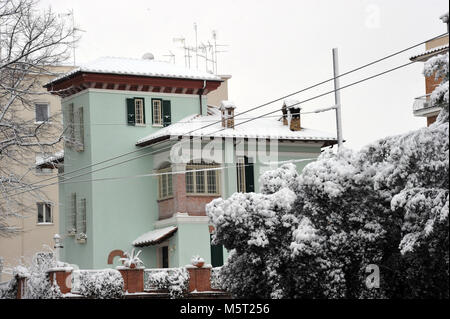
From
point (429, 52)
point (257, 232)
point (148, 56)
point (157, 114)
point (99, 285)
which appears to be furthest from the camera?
point (148, 56)

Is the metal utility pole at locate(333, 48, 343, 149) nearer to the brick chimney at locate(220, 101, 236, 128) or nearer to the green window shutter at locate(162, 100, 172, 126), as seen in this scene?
the brick chimney at locate(220, 101, 236, 128)

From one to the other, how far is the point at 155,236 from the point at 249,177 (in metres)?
5.21

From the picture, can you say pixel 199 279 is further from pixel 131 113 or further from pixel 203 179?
pixel 131 113

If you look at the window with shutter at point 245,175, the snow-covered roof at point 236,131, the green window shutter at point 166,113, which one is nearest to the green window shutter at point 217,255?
the window with shutter at point 245,175

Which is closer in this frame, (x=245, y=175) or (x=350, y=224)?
(x=350, y=224)

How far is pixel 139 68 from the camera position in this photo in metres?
43.8

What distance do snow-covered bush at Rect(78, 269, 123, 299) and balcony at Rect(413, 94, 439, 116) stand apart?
60.3ft

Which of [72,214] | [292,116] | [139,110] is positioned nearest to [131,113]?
[139,110]

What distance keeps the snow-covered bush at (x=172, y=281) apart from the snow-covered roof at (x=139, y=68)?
10985 mm

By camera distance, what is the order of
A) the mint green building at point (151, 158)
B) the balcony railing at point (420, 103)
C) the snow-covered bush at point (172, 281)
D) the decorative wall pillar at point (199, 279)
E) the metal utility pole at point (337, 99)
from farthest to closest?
the balcony railing at point (420, 103) → the mint green building at point (151, 158) → the decorative wall pillar at point (199, 279) → the snow-covered bush at point (172, 281) → the metal utility pole at point (337, 99)

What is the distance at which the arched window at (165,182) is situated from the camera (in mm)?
Result: 42125

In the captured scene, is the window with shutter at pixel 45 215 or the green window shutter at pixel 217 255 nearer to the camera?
the green window shutter at pixel 217 255

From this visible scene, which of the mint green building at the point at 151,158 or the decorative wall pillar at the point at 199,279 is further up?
the mint green building at the point at 151,158

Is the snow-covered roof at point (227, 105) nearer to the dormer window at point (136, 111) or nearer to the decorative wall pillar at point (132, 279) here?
the dormer window at point (136, 111)
